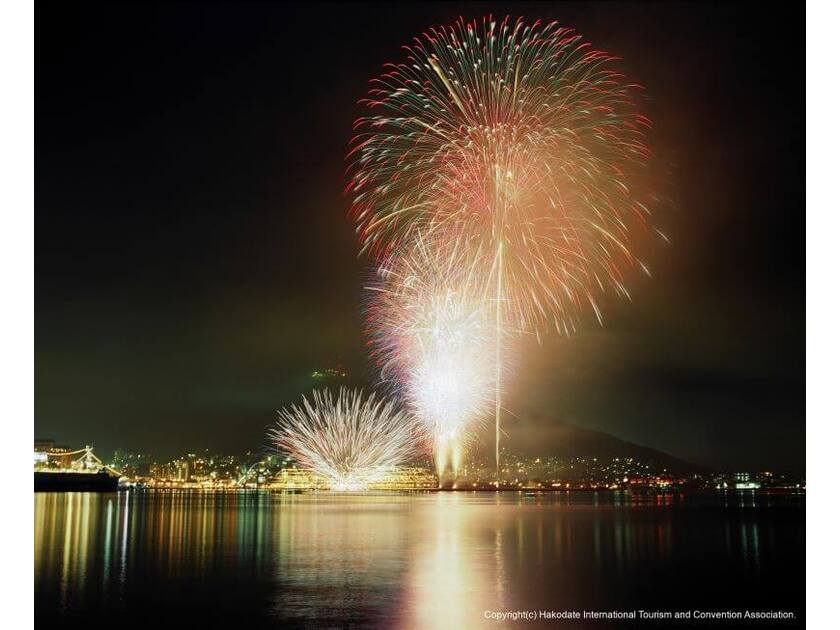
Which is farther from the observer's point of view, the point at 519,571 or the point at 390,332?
the point at 390,332

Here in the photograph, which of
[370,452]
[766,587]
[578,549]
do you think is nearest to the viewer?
[766,587]

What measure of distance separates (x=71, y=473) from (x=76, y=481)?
2.79ft

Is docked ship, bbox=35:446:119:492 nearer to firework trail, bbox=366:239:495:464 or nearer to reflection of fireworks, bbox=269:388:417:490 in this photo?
reflection of fireworks, bbox=269:388:417:490

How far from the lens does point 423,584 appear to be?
1057 centimetres

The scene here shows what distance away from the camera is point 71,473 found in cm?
7506

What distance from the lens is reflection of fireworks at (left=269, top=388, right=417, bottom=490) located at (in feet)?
101

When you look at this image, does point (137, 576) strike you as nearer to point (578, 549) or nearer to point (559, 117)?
point (578, 549)

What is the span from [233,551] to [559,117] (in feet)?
31.8

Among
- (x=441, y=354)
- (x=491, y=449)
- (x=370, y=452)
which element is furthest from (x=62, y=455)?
(x=441, y=354)

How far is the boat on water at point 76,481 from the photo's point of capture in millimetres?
71625
